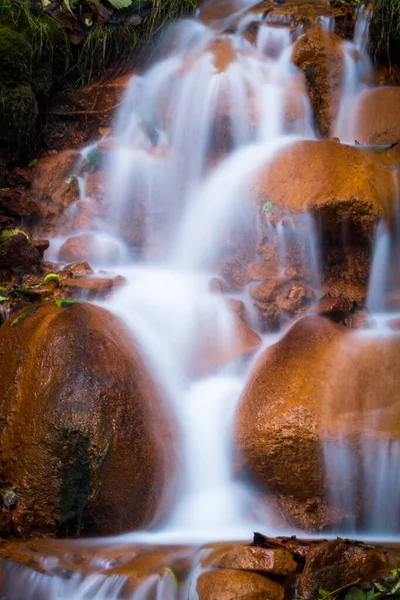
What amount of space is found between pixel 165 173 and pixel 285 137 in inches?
60.1

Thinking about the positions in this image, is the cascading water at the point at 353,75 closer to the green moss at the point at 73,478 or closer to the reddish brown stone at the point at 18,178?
the reddish brown stone at the point at 18,178

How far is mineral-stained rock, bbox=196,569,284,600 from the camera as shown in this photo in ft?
10.6

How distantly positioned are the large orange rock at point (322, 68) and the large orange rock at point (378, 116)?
1.07ft

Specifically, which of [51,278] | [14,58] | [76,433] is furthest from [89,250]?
[76,433]

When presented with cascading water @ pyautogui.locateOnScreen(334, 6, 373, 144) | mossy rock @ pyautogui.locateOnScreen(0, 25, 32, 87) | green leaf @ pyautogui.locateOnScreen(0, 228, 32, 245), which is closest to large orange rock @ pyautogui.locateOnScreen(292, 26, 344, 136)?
cascading water @ pyautogui.locateOnScreen(334, 6, 373, 144)

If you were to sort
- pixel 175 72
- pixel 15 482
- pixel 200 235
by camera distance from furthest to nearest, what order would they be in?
pixel 175 72 < pixel 200 235 < pixel 15 482

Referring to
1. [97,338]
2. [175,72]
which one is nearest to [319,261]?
[97,338]

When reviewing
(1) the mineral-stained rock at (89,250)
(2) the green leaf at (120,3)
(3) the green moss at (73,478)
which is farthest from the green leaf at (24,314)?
(2) the green leaf at (120,3)

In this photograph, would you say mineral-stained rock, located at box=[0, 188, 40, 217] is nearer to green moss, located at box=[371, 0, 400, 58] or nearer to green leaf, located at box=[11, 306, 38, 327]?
green leaf, located at box=[11, 306, 38, 327]

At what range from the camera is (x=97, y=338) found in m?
4.56

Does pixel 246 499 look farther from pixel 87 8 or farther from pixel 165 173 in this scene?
pixel 87 8

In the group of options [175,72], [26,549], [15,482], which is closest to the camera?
[26,549]

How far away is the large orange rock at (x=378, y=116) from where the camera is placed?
761cm

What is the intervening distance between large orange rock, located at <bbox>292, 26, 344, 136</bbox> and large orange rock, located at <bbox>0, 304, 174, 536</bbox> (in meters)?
4.94
